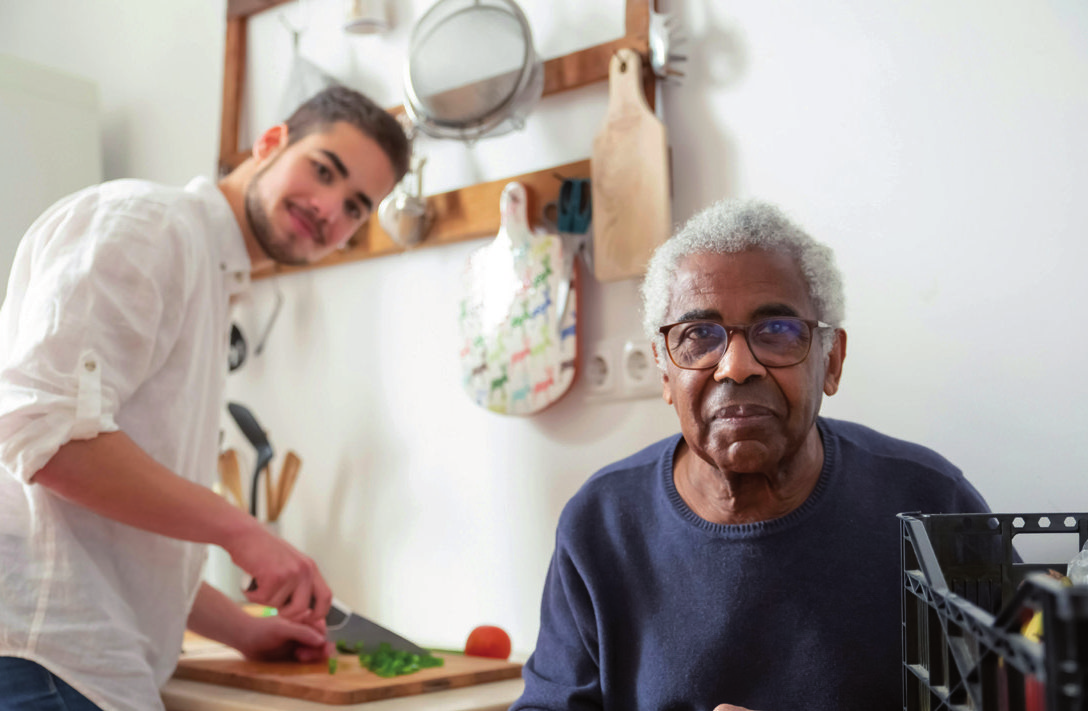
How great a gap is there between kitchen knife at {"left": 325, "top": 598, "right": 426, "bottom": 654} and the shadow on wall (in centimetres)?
76

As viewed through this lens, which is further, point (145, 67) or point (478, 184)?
point (145, 67)

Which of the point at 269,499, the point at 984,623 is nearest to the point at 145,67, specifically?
the point at 269,499

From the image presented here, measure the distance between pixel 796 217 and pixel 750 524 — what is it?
497mm

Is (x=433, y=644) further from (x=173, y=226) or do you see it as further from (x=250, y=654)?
(x=173, y=226)

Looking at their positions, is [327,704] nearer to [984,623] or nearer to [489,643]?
[489,643]

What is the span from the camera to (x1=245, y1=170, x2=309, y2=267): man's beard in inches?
57.1

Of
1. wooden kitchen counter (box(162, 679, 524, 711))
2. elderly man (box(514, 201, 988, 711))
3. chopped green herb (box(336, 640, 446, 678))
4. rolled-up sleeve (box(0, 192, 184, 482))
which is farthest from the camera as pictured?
chopped green herb (box(336, 640, 446, 678))

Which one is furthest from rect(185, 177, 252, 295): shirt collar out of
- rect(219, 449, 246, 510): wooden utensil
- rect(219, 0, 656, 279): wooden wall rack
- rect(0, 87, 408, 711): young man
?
rect(219, 449, 246, 510): wooden utensil

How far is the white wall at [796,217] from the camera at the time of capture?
1.10m

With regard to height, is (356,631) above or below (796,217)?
below

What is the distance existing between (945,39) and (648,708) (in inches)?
34.8

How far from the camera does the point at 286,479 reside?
180cm

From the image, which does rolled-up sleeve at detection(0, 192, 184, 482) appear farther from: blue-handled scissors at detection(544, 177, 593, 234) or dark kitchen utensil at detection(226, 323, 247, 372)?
dark kitchen utensil at detection(226, 323, 247, 372)

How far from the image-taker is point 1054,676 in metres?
0.41
